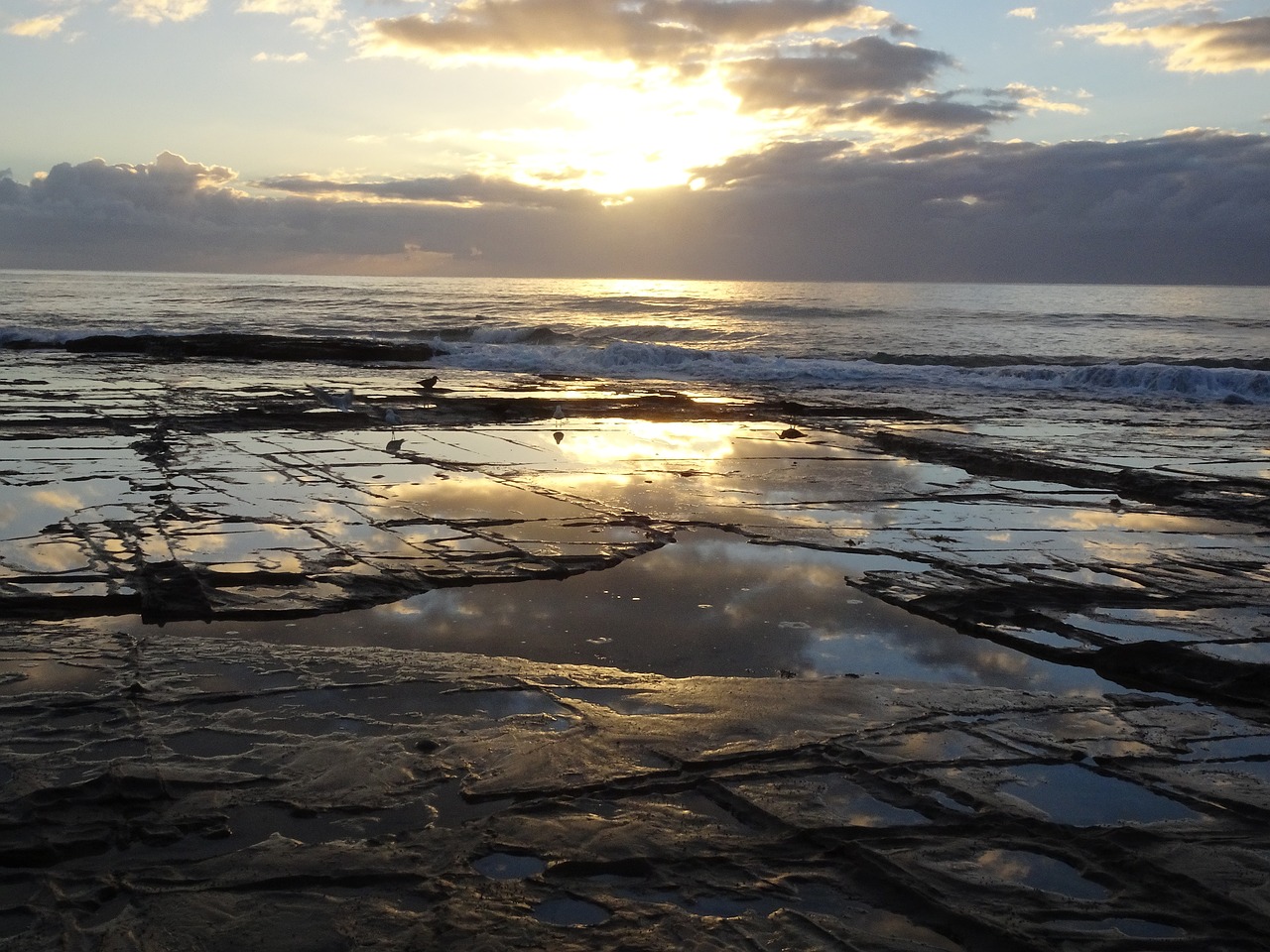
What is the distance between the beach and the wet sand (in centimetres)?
2

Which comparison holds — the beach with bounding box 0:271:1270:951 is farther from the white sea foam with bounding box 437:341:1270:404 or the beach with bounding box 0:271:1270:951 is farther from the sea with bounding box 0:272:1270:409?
the white sea foam with bounding box 437:341:1270:404

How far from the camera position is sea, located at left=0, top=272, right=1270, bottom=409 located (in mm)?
24750

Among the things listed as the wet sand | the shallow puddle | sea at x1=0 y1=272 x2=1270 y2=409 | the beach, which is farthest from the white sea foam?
the shallow puddle

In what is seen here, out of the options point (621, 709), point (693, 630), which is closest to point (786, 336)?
point (693, 630)

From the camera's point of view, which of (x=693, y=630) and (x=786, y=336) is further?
(x=786, y=336)

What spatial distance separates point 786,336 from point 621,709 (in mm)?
36982

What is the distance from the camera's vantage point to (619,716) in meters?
4.36

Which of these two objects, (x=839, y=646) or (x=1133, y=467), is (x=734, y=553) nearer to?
(x=839, y=646)

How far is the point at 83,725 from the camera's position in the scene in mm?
4062

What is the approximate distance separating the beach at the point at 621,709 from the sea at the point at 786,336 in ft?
45.1

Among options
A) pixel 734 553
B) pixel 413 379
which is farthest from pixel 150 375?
pixel 734 553

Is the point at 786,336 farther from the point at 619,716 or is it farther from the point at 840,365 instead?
the point at 619,716

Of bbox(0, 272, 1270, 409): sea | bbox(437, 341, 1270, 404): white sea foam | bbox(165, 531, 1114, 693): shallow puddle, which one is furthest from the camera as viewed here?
bbox(0, 272, 1270, 409): sea

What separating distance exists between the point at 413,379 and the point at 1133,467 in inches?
596
